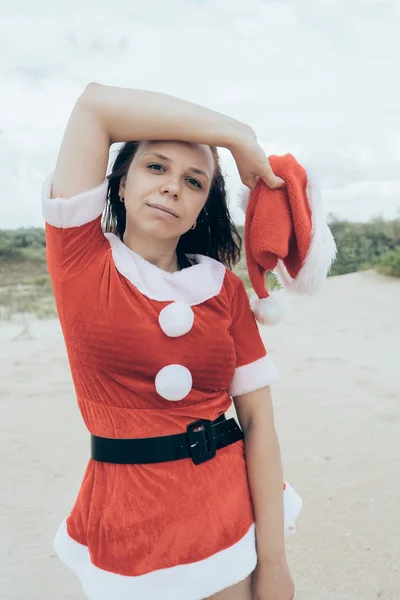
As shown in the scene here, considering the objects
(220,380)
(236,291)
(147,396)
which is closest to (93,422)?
(147,396)

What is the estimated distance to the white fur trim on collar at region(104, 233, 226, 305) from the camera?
126cm

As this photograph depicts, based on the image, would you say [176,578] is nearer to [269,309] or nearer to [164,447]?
[164,447]

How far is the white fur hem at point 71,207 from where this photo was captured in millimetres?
1158

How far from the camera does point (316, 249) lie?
1.29 m

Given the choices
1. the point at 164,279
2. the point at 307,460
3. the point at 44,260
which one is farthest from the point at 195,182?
the point at 44,260

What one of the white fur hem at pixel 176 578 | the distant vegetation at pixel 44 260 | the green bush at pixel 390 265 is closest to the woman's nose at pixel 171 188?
the white fur hem at pixel 176 578

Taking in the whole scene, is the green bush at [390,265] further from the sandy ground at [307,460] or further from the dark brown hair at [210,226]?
the dark brown hair at [210,226]

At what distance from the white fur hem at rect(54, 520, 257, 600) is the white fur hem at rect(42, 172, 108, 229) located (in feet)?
2.30

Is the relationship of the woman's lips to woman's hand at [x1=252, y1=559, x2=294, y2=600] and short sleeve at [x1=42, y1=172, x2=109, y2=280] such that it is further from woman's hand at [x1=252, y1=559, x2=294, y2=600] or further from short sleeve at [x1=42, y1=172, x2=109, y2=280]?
woman's hand at [x1=252, y1=559, x2=294, y2=600]

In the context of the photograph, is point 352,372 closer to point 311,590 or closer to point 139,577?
point 311,590

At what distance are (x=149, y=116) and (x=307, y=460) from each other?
2.65 meters

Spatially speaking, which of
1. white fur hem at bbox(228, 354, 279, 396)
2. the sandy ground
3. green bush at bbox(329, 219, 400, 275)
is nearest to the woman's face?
white fur hem at bbox(228, 354, 279, 396)

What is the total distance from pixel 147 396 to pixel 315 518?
1897 mm

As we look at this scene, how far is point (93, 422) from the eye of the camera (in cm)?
126
